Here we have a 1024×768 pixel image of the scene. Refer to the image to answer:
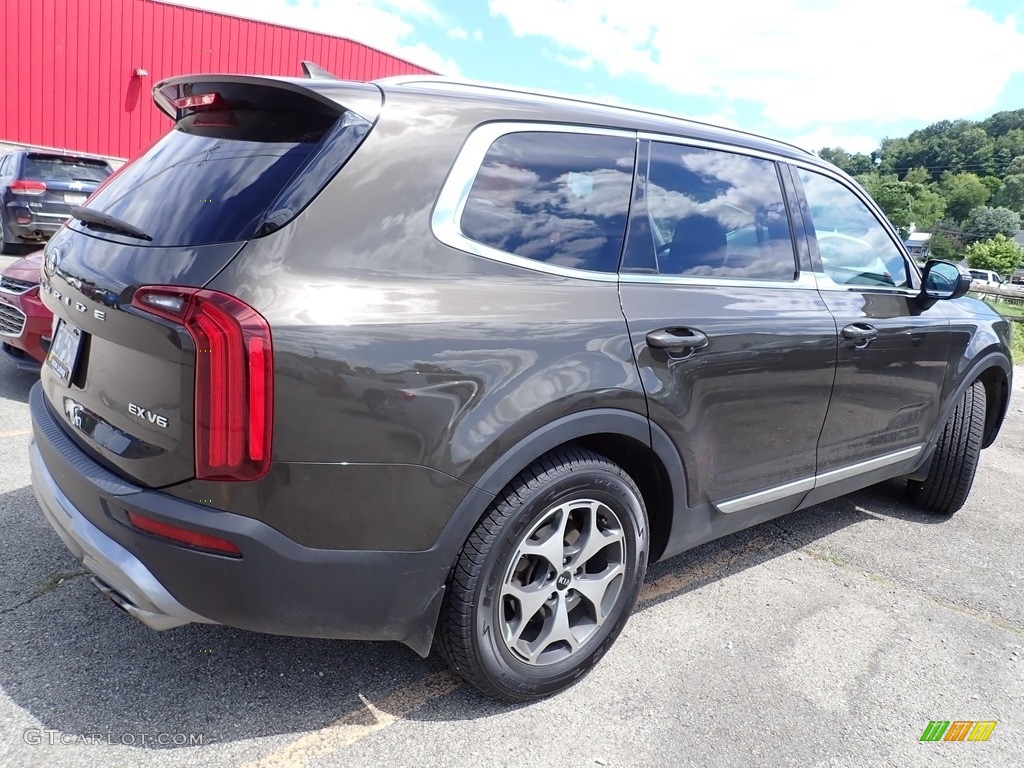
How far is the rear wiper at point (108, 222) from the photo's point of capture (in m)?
2.04

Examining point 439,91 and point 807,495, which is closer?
point 439,91

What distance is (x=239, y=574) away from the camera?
184 centimetres

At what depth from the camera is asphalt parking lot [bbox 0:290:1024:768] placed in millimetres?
2117

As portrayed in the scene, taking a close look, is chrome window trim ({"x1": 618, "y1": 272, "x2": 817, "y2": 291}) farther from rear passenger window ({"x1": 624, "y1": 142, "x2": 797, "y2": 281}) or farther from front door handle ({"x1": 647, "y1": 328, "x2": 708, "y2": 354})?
front door handle ({"x1": 647, "y1": 328, "x2": 708, "y2": 354})

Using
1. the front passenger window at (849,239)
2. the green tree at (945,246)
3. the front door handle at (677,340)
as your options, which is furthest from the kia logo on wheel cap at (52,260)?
the green tree at (945,246)

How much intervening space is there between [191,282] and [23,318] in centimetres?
338

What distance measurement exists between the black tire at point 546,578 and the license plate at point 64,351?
1.26 metres

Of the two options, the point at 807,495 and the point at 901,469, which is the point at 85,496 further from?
the point at 901,469

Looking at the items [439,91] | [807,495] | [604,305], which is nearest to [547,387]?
[604,305]

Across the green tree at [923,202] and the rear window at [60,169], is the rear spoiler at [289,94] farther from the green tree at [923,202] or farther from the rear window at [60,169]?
the green tree at [923,202]

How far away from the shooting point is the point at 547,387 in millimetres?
2131

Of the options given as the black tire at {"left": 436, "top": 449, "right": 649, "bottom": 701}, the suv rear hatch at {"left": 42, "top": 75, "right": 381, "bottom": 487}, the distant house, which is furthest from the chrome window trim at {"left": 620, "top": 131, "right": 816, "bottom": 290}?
the distant house

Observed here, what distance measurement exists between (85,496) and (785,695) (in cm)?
228

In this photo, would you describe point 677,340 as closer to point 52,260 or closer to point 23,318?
point 52,260
